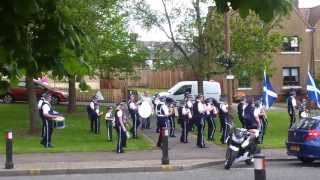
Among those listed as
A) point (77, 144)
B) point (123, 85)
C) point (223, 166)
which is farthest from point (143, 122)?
point (123, 85)

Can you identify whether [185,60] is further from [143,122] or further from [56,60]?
[56,60]

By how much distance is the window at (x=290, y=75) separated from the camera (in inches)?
2359

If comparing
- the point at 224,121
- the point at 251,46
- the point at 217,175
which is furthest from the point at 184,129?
the point at 251,46

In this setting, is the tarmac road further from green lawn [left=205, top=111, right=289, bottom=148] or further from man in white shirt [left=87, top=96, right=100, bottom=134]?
man in white shirt [left=87, top=96, right=100, bottom=134]

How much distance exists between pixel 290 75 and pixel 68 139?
3842 centimetres

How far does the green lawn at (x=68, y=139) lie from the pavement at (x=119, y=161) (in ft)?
2.85

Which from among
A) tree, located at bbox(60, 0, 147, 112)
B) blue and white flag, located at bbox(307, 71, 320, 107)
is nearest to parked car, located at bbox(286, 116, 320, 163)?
blue and white flag, located at bbox(307, 71, 320, 107)

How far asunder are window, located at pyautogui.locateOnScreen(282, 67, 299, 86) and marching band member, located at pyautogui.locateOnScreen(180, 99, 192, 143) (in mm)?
35657

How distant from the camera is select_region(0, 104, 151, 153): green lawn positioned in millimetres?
22250

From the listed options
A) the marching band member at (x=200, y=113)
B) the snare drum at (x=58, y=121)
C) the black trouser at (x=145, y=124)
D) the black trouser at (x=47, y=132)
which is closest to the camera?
the black trouser at (x=47, y=132)

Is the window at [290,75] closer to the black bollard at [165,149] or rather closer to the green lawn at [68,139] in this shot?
the green lawn at [68,139]

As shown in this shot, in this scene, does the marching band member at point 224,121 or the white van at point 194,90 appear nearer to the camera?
the marching band member at point 224,121

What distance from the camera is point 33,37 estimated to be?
15.6 ft

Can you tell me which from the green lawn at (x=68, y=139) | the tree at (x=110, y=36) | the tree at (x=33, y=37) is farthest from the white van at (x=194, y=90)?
the tree at (x=33, y=37)
